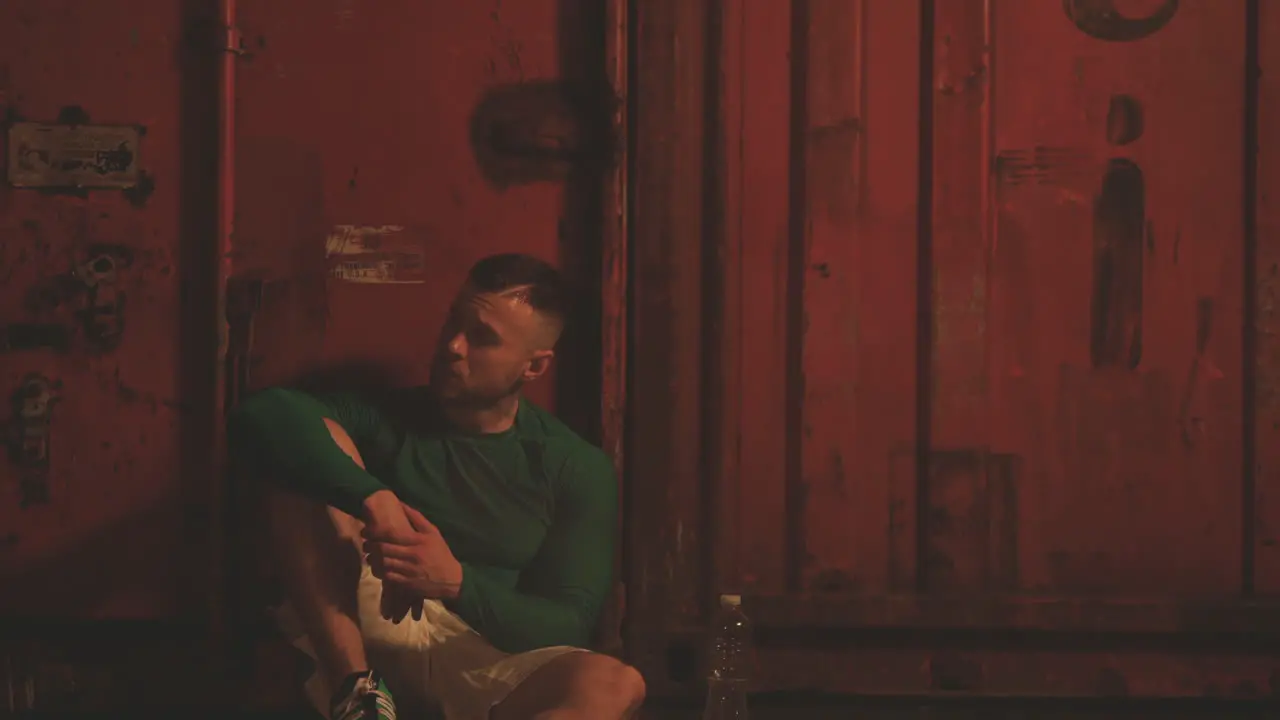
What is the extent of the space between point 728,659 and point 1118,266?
1204mm

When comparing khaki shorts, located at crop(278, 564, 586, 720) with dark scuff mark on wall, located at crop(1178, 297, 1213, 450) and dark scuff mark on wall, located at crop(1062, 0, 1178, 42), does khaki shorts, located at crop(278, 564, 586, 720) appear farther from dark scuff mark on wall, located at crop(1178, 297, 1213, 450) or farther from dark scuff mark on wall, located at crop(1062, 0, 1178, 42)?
dark scuff mark on wall, located at crop(1062, 0, 1178, 42)

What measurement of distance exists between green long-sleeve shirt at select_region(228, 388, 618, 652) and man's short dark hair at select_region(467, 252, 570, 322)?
8.8 inches

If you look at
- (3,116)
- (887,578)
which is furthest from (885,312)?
(3,116)

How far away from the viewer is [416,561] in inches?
80.6

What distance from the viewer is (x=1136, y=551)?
234 cm

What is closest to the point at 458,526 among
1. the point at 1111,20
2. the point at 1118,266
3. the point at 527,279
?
the point at 527,279

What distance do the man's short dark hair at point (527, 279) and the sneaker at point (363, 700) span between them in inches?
32.2

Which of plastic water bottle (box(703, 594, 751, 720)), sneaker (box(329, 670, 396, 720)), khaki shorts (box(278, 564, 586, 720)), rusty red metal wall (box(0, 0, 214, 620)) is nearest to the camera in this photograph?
sneaker (box(329, 670, 396, 720))

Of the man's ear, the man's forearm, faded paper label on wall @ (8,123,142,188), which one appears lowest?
the man's forearm

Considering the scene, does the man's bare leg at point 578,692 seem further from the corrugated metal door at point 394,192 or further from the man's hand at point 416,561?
the corrugated metal door at point 394,192

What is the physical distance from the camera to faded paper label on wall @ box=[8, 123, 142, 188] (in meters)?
2.31

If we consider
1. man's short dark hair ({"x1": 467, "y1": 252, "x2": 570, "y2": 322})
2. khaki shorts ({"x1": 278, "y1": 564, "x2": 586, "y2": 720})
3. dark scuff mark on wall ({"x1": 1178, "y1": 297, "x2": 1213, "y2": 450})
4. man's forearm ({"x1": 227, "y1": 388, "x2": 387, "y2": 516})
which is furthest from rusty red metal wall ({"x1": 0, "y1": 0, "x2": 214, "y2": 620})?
dark scuff mark on wall ({"x1": 1178, "y1": 297, "x2": 1213, "y2": 450})

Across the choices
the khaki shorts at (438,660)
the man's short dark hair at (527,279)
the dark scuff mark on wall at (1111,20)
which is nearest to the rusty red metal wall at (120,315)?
the khaki shorts at (438,660)

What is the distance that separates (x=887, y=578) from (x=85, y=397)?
1.79m
